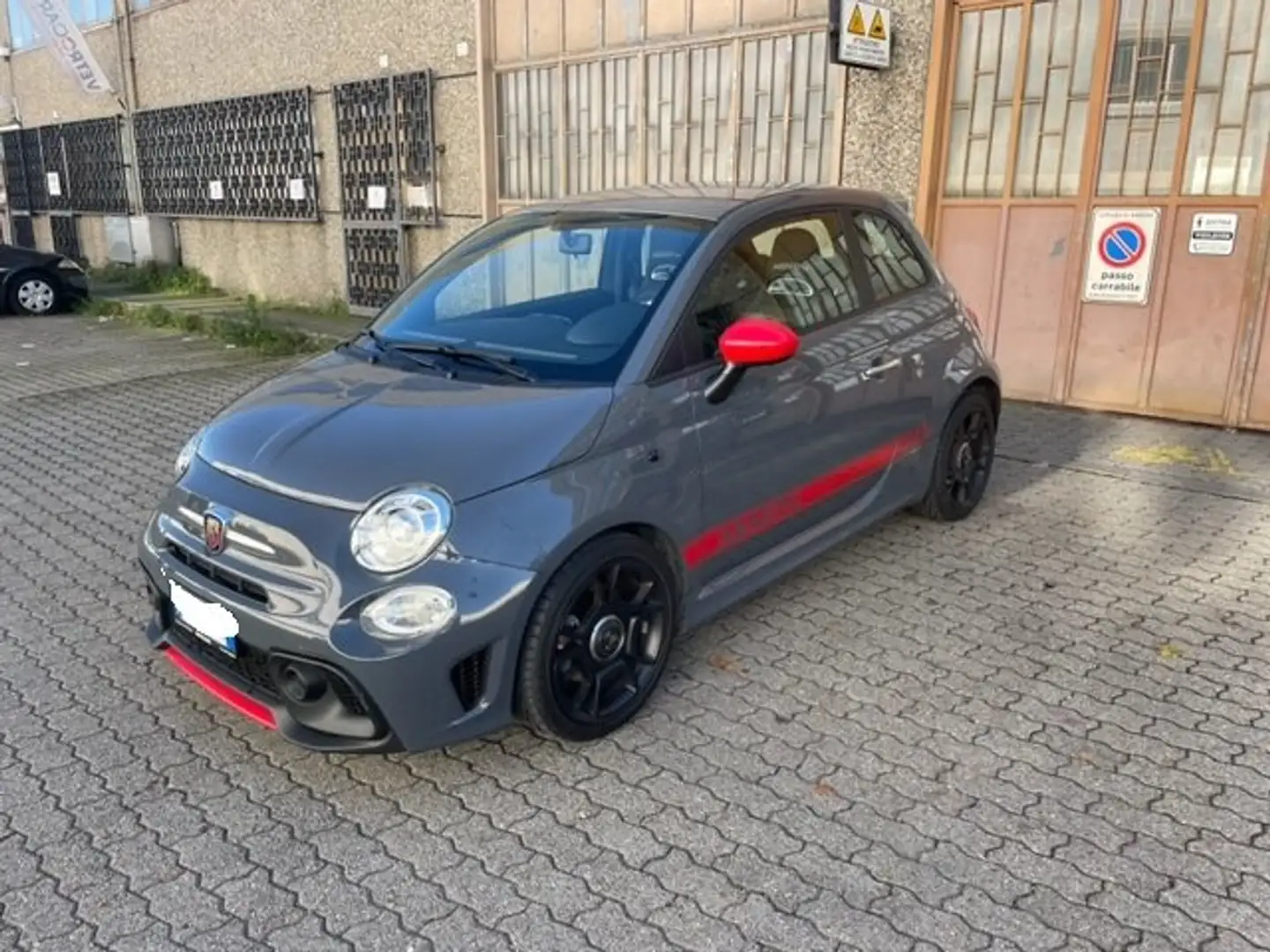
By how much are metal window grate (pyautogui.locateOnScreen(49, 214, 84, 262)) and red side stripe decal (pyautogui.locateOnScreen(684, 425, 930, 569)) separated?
63.1 ft

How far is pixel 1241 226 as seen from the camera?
6.18 m

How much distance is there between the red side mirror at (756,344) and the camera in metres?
3.13

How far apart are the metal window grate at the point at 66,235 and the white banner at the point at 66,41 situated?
12.3 feet

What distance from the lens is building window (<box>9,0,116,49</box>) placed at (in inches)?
637

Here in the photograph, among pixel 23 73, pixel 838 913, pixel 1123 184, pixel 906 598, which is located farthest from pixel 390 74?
pixel 23 73

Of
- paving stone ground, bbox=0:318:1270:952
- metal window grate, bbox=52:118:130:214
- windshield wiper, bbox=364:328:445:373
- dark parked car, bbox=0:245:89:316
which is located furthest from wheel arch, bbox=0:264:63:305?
windshield wiper, bbox=364:328:445:373

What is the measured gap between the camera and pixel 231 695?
2838 millimetres

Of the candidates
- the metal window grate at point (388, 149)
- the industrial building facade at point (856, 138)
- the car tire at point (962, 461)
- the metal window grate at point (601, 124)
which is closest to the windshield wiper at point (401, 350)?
the industrial building facade at point (856, 138)

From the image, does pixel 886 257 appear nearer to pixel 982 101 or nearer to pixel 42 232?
pixel 982 101

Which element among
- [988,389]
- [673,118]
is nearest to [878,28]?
[673,118]

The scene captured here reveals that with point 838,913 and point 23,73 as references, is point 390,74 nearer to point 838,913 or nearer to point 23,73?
point 838,913

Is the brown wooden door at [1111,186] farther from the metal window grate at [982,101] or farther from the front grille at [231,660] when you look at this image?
the front grille at [231,660]

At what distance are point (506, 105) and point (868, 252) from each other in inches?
278

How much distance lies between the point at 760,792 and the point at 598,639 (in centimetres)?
66
